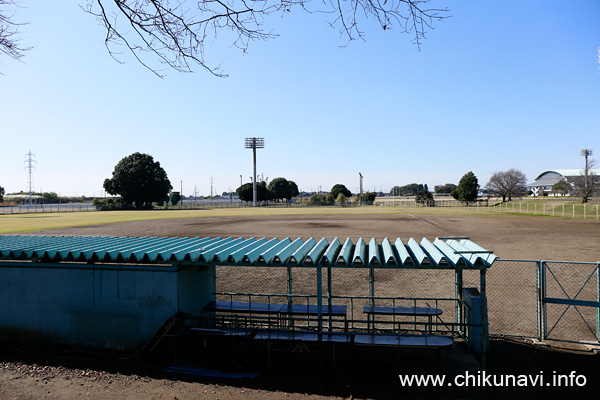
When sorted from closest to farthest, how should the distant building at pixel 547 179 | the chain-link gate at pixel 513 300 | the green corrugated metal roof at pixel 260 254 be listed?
the green corrugated metal roof at pixel 260 254 < the chain-link gate at pixel 513 300 < the distant building at pixel 547 179

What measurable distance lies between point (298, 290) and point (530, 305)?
7655mm

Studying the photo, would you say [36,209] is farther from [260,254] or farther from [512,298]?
[512,298]

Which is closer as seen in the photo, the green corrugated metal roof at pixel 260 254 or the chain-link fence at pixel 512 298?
the green corrugated metal roof at pixel 260 254

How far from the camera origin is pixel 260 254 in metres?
8.16

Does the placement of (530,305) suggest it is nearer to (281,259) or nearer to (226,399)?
(281,259)

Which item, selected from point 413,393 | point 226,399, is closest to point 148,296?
point 226,399

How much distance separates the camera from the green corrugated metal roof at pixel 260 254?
25.1 ft

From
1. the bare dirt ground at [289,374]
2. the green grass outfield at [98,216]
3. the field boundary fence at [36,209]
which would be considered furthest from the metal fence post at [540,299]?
the field boundary fence at [36,209]

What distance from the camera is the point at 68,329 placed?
353 inches

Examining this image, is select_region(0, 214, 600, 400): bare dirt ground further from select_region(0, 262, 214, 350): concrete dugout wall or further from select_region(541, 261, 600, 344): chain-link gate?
select_region(541, 261, 600, 344): chain-link gate

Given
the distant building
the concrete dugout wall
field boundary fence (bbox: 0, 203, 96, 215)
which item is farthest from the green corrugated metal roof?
the distant building

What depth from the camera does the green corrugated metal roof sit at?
7.64m

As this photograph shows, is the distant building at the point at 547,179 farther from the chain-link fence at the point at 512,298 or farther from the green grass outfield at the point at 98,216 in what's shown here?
the chain-link fence at the point at 512,298

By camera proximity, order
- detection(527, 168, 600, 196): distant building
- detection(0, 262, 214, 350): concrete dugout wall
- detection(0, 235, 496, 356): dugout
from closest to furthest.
→ detection(0, 235, 496, 356): dugout, detection(0, 262, 214, 350): concrete dugout wall, detection(527, 168, 600, 196): distant building
